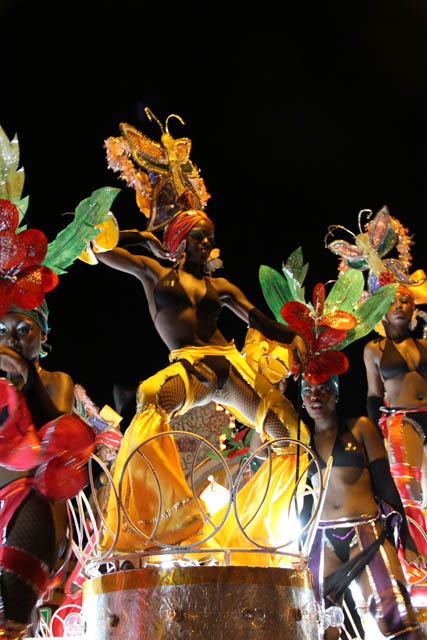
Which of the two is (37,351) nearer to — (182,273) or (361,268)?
(182,273)

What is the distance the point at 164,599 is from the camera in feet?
5.35

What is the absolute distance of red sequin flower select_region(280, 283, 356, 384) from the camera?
123 inches

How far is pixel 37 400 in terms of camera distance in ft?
7.83

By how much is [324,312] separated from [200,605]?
79.1 inches

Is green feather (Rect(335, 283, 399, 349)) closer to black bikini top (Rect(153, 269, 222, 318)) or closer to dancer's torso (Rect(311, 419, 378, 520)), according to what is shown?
dancer's torso (Rect(311, 419, 378, 520))

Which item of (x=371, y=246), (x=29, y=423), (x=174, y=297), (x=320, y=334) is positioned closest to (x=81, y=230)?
(x=174, y=297)

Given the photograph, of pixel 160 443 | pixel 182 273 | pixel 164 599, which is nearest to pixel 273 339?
pixel 182 273

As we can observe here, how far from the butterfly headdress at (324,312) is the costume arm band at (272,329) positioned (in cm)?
17

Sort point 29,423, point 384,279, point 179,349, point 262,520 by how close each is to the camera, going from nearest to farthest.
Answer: point 29,423 < point 262,520 < point 179,349 < point 384,279

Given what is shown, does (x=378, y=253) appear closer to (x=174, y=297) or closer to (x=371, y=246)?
(x=371, y=246)

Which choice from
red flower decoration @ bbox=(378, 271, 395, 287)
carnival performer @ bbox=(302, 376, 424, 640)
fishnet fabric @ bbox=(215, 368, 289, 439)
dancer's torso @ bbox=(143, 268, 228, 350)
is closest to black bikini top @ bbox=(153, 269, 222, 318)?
dancer's torso @ bbox=(143, 268, 228, 350)

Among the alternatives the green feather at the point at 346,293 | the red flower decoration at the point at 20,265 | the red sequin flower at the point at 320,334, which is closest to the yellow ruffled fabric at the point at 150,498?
the red flower decoration at the point at 20,265

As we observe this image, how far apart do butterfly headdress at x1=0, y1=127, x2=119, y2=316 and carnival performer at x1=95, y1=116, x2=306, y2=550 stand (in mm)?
223

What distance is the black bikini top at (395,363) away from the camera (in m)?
3.91
